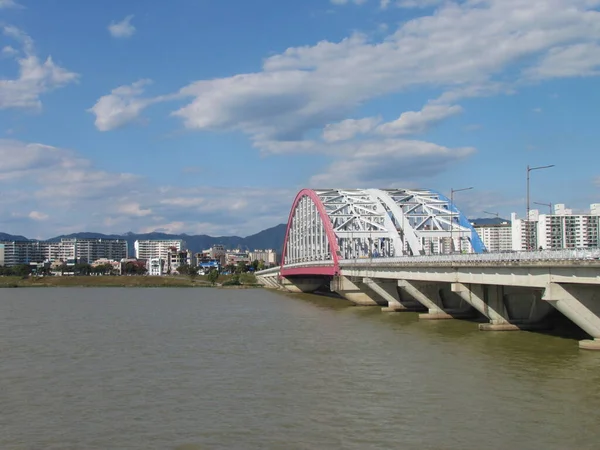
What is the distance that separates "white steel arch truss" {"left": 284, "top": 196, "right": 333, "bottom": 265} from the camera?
98562mm

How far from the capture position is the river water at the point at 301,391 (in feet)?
60.9

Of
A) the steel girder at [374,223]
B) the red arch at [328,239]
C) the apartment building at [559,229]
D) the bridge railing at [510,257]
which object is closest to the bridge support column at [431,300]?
the bridge railing at [510,257]

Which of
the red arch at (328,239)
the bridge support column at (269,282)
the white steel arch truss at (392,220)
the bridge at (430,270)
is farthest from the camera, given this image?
the bridge support column at (269,282)

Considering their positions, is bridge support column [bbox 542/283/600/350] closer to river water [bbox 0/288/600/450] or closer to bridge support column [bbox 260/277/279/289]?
river water [bbox 0/288/600/450]

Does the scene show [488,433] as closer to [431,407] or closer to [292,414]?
[431,407]

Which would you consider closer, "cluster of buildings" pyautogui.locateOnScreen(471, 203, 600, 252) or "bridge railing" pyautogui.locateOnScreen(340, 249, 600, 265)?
"bridge railing" pyautogui.locateOnScreen(340, 249, 600, 265)

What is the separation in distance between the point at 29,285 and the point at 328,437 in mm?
188493

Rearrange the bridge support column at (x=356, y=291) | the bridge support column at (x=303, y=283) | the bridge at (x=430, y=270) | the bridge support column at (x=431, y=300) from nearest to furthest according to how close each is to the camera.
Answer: the bridge at (x=430, y=270) < the bridge support column at (x=431, y=300) < the bridge support column at (x=356, y=291) < the bridge support column at (x=303, y=283)

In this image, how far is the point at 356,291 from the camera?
73.6 meters

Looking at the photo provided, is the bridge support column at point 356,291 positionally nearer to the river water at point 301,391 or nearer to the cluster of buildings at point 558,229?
the river water at point 301,391

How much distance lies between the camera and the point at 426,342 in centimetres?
3806

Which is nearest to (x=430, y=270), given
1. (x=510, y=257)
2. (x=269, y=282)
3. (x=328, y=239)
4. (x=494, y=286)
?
(x=494, y=286)

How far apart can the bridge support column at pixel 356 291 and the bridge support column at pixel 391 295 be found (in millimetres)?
4491

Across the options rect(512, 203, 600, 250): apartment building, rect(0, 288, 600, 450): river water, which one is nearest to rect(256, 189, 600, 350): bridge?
rect(0, 288, 600, 450): river water
